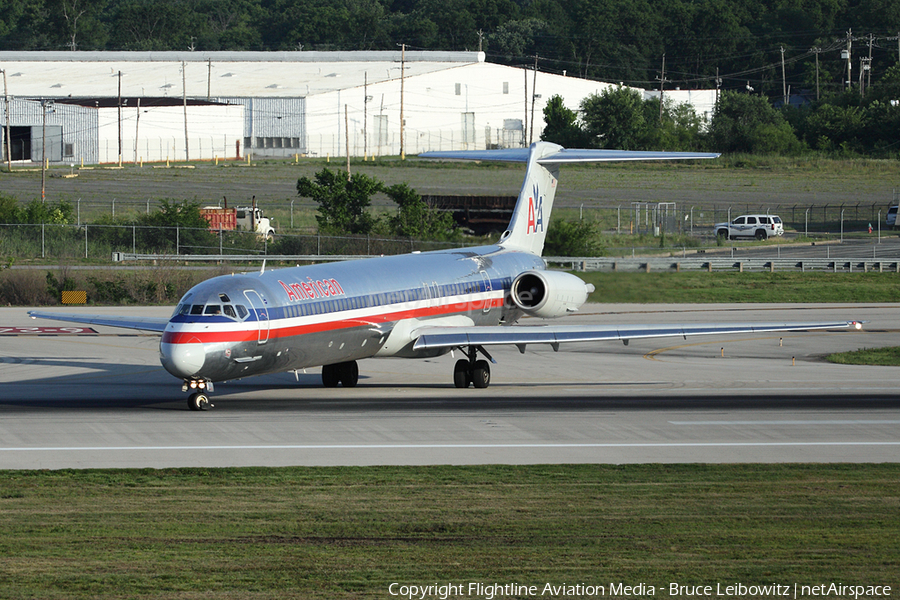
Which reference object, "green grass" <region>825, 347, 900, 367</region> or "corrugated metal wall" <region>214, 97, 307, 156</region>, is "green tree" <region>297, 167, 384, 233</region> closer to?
"green grass" <region>825, 347, 900, 367</region>

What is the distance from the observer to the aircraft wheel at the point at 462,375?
108 ft

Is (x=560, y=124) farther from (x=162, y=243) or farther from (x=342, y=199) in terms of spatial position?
(x=162, y=243)

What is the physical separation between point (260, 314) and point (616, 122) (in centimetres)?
11922

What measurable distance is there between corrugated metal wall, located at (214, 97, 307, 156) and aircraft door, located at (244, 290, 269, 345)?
10902 centimetres

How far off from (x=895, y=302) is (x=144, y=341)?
38.7 meters

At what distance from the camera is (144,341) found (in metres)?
44.1

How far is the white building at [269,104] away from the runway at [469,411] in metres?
90.0

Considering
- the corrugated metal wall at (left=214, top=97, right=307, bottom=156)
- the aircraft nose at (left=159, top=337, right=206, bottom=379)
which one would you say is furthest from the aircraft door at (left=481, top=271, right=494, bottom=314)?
the corrugated metal wall at (left=214, top=97, right=307, bottom=156)

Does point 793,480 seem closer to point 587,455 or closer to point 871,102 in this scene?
point 587,455

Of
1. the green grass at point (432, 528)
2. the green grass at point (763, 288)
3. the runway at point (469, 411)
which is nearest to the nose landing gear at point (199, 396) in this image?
the runway at point (469, 411)

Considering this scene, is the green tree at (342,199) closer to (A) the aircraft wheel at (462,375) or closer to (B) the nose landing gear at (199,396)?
(A) the aircraft wheel at (462,375)

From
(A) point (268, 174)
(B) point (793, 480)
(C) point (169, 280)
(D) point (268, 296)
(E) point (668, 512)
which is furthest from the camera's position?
(A) point (268, 174)

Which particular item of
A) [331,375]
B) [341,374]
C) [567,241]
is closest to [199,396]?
[331,375]

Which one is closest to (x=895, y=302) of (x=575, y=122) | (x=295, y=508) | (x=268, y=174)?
(x=295, y=508)
